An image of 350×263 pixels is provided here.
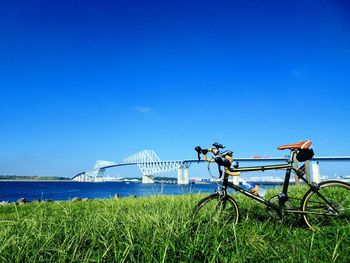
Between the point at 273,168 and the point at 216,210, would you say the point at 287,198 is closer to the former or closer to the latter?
the point at 273,168

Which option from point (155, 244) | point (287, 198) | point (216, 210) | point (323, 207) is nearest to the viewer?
point (155, 244)

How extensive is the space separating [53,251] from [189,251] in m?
1.33

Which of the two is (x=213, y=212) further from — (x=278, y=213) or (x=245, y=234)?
(x=278, y=213)

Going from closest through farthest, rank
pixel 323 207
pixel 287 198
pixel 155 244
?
1. pixel 155 244
2. pixel 323 207
3. pixel 287 198

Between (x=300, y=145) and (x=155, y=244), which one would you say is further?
(x=300, y=145)

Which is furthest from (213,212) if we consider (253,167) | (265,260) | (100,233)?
(100,233)

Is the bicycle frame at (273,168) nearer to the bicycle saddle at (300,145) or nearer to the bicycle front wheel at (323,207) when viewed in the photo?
the bicycle saddle at (300,145)

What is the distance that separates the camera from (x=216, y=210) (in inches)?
173

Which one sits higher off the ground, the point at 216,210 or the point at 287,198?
the point at 287,198

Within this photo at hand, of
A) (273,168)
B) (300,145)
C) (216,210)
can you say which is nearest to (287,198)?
(273,168)

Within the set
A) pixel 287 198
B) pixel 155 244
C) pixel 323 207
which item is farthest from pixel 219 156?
pixel 155 244

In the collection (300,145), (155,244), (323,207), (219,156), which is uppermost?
(300,145)

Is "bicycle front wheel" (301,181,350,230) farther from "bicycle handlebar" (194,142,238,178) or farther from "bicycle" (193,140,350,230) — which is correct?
"bicycle handlebar" (194,142,238,178)

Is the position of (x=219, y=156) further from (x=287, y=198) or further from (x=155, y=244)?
(x=155, y=244)
